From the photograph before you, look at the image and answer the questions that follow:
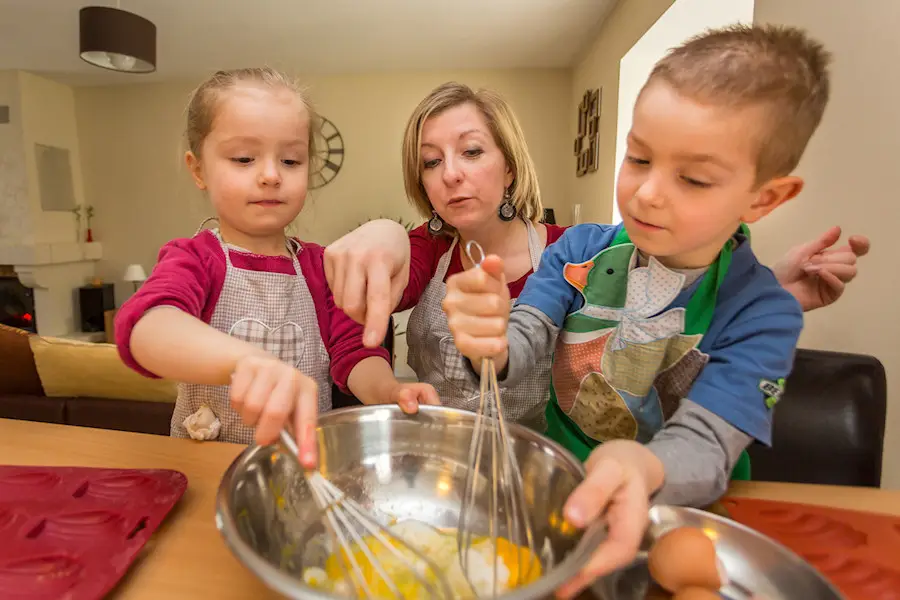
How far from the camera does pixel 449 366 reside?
0.97 meters

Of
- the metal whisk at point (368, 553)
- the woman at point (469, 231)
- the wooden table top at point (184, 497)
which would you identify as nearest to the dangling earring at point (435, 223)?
the woman at point (469, 231)

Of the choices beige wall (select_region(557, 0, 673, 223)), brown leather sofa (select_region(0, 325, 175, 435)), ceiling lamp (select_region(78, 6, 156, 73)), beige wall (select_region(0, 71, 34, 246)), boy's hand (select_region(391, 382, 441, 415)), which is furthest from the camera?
beige wall (select_region(0, 71, 34, 246))

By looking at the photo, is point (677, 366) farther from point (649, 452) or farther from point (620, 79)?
point (620, 79)

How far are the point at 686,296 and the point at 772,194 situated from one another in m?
0.14

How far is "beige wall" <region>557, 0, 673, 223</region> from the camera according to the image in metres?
2.33

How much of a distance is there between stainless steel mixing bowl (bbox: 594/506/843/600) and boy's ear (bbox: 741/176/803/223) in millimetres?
285

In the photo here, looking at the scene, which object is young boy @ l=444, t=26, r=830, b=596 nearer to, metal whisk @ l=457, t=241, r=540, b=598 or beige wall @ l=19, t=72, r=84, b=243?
metal whisk @ l=457, t=241, r=540, b=598

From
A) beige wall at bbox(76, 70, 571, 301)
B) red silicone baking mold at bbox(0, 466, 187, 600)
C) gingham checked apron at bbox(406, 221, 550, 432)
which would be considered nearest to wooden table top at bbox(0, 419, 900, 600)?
red silicone baking mold at bbox(0, 466, 187, 600)

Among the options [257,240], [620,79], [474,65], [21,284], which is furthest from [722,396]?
[21,284]

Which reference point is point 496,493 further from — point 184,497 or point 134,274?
point 134,274

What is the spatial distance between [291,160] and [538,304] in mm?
419

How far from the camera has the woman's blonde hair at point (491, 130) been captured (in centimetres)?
92

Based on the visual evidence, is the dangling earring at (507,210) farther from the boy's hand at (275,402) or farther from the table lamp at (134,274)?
the table lamp at (134,274)

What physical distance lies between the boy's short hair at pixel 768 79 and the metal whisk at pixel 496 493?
0.24 metres
